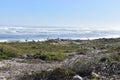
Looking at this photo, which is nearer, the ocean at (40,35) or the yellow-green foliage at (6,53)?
the yellow-green foliage at (6,53)

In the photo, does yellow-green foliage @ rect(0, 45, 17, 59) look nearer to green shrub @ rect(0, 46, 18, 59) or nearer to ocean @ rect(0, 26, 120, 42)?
green shrub @ rect(0, 46, 18, 59)

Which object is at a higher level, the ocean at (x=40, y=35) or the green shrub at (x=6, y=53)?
the green shrub at (x=6, y=53)

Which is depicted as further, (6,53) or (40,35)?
(40,35)

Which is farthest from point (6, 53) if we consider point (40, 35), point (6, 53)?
point (40, 35)

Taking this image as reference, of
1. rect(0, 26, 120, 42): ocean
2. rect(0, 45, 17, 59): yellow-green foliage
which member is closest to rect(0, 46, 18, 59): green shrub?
rect(0, 45, 17, 59): yellow-green foliage

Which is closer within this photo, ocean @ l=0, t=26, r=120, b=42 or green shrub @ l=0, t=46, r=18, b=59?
green shrub @ l=0, t=46, r=18, b=59

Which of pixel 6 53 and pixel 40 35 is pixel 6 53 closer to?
pixel 6 53

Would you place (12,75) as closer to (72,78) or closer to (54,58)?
(72,78)

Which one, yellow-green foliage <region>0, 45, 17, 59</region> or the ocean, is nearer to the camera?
yellow-green foliage <region>0, 45, 17, 59</region>

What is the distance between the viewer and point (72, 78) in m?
12.8

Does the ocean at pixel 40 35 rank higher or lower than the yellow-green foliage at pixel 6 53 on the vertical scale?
lower

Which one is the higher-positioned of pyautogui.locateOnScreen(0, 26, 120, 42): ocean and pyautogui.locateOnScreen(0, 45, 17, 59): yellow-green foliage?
pyautogui.locateOnScreen(0, 45, 17, 59): yellow-green foliage

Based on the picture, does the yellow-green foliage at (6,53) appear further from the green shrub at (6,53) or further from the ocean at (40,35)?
the ocean at (40,35)

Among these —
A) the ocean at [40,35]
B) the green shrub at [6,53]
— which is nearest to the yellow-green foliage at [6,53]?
the green shrub at [6,53]
